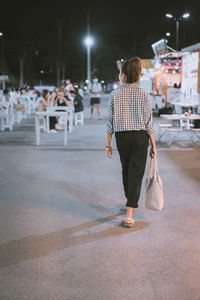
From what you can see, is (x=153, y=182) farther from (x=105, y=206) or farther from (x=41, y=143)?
(x=41, y=143)

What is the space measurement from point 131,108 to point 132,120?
14cm

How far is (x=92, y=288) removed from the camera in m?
3.53

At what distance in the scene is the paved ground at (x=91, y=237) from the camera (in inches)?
140

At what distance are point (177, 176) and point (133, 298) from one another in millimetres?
4882

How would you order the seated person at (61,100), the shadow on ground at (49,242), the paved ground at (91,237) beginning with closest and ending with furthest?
the paved ground at (91,237) < the shadow on ground at (49,242) < the seated person at (61,100)

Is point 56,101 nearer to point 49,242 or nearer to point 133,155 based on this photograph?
point 133,155

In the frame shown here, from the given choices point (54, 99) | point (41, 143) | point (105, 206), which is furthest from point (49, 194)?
point (54, 99)

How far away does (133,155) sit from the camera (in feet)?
16.7

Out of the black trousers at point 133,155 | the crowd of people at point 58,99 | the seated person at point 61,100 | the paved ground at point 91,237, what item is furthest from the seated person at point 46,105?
the black trousers at point 133,155

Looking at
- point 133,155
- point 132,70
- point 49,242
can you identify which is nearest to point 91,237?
point 49,242

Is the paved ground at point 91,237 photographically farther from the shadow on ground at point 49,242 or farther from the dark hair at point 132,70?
the dark hair at point 132,70

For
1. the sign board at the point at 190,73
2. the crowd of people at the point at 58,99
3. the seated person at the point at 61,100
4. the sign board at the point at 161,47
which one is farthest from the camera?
the sign board at the point at 161,47

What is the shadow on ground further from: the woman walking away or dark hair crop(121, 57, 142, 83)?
dark hair crop(121, 57, 142, 83)

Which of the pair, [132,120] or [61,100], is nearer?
[132,120]
